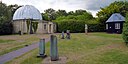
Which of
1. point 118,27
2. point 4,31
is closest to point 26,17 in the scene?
point 4,31

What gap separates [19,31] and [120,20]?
24.3 m

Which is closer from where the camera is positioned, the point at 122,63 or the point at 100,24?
the point at 122,63

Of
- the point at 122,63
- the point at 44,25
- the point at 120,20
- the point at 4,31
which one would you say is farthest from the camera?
the point at 44,25

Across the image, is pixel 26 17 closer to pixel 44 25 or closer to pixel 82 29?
pixel 44 25

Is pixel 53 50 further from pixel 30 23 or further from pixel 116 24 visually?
pixel 30 23

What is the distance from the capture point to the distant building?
54000 millimetres

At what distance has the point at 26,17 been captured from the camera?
186ft

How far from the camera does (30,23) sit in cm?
5384

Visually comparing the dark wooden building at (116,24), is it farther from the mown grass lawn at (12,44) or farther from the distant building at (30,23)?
the mown grass lawn at (12,44)

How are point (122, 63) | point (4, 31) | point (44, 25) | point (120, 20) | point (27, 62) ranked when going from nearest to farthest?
point (122, 63) < point (27, 62) < point (120, 20) < point (4, 31) < point (44, 25)

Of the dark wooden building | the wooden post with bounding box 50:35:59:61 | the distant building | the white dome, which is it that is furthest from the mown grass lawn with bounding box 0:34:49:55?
the white dome

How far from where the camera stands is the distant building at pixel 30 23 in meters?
54.0

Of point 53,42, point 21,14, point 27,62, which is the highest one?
point 21,14

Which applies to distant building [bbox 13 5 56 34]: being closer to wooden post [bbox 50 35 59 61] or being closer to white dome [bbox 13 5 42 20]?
white dome [bbox 13 5 42 20]
